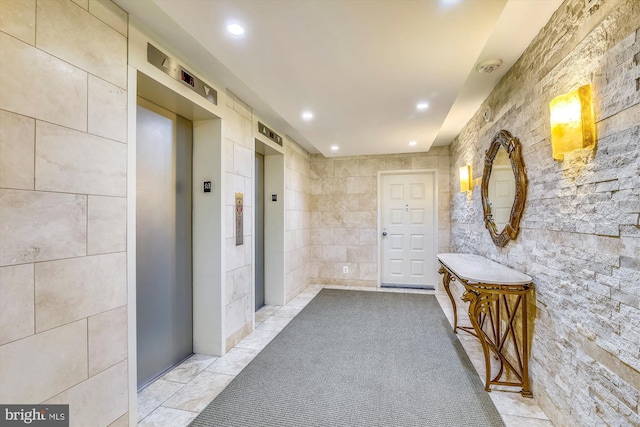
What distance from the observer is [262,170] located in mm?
4082

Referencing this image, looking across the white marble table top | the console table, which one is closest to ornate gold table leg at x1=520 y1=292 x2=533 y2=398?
the console table

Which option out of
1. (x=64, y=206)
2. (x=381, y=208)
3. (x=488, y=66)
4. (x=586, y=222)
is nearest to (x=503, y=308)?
(x=586, y=222)

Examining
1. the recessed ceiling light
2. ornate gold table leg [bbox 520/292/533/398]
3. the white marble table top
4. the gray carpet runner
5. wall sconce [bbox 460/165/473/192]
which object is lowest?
the gray carpet runner

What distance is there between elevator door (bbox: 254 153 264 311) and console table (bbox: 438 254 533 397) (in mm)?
2523

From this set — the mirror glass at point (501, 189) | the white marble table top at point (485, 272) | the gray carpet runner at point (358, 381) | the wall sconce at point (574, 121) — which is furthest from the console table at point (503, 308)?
the wall sconce at point (574, 121)

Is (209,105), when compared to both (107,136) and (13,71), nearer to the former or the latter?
(107,136)

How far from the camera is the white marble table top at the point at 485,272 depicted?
6.36 ft

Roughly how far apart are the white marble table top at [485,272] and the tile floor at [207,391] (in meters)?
0.81

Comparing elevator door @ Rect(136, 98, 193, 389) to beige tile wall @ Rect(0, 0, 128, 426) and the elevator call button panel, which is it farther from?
beige tile wall @ Rect(0, 0, 128, 426)

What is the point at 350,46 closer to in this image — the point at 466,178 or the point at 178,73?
the point at 178,73

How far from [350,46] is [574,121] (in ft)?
4.06

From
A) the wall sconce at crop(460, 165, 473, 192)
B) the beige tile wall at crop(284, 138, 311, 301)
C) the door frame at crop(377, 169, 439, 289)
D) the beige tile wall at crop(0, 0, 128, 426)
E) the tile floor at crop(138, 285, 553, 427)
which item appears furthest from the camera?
the door frame at crop(377, 169, 439, 289)

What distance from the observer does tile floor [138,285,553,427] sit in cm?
179

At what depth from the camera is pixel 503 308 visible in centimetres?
244
